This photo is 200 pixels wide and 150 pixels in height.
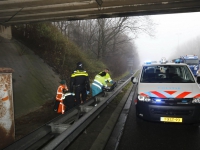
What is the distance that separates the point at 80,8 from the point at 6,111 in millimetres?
4852

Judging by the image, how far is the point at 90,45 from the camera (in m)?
24.1

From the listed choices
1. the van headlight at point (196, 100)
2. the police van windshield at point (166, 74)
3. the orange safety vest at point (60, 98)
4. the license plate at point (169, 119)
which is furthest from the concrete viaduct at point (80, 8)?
the license plate at point (169, 119)

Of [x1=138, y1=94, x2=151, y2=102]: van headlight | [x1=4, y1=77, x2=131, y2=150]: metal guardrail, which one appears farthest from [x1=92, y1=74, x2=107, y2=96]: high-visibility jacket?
[x1=4, y1=77, x2=131, y2=150]: metal guardrail

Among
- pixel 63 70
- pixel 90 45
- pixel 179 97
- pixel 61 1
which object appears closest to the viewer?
pixel 179 97

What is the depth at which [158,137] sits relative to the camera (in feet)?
14.4

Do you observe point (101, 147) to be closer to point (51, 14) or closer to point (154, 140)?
point (154, 140)

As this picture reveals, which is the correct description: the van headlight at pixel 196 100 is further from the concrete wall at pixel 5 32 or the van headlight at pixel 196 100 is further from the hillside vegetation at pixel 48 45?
Answer: the concrete wall at pixel 5 32

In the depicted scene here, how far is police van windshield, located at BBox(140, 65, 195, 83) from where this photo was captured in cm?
572

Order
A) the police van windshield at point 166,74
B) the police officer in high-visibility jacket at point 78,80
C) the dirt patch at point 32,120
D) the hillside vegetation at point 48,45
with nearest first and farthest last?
the dirt patch at point 32,120, the police van windshield at point 166,74, the police officer in high-visibility jacket at point 78,80, the hillside vegetation at point 48,45

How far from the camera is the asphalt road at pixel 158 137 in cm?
388

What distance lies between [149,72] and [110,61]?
21.4 metres

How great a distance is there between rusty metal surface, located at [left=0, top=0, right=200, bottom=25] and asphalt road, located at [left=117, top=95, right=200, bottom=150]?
4155mm

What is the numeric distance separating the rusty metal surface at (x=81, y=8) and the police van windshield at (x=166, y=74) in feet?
7.56

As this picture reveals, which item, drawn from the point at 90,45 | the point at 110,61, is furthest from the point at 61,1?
the point at 110,61
